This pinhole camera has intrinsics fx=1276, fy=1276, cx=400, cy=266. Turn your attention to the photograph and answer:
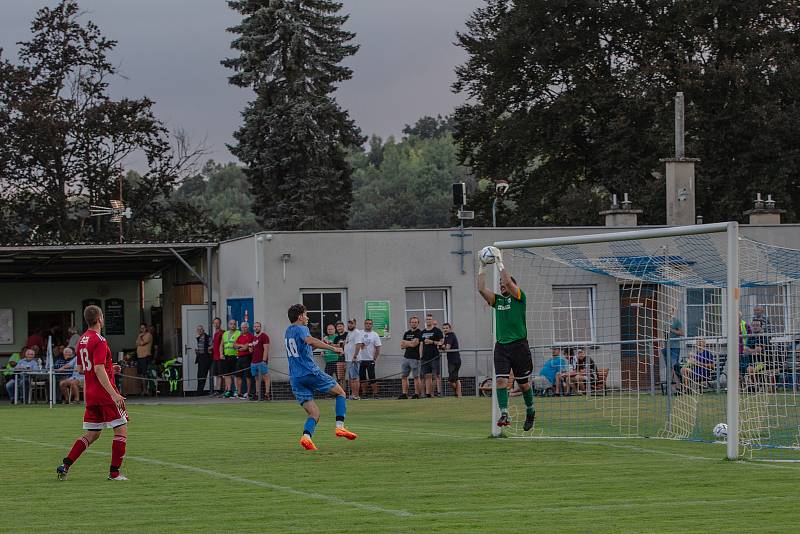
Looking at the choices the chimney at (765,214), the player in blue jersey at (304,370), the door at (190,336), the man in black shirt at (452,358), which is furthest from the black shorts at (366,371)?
the player in blue jersey at (304,370)

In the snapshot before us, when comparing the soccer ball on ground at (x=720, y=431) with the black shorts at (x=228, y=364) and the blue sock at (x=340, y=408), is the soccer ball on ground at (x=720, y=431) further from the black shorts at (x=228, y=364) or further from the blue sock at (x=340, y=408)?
the black shorts at (x=228, y=364)

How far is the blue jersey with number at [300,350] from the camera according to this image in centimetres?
1470

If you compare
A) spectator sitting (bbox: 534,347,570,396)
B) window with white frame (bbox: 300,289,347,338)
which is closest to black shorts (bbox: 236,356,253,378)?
window with white frame (bbox: 300,289,347,338)

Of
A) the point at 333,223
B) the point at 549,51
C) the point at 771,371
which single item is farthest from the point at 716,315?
the point at 333,223

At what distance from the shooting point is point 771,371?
1914 cm

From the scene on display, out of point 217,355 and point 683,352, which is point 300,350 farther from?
point 217,355

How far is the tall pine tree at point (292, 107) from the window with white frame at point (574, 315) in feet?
74.9

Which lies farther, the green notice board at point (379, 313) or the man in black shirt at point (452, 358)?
the green notice board at point (379, 313)

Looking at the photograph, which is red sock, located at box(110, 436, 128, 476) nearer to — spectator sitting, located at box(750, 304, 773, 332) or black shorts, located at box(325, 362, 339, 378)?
spectator sitting, located at box(750, 304, 773, 332)

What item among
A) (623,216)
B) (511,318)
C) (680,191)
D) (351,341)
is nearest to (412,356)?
(351,341)

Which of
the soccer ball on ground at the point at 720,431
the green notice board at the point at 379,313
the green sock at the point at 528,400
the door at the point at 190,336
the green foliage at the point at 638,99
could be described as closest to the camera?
the soccer ball on ground at the point at 720,431

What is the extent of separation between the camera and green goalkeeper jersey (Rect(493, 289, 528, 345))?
50.3 feet

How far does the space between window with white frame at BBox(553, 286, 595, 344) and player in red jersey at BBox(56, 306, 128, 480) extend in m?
14.1

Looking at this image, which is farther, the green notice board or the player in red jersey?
the green notice board
